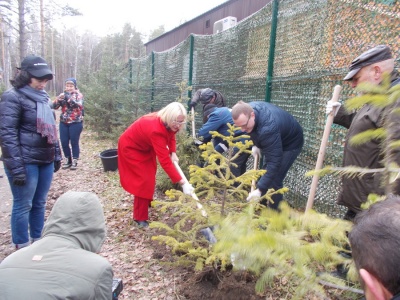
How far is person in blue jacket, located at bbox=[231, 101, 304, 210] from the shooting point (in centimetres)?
304

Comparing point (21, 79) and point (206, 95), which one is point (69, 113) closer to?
point (206, 95)

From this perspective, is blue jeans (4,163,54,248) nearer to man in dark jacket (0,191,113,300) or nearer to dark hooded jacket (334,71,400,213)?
man in dark jacket (0,191,113,300)

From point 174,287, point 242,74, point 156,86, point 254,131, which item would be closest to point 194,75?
point 242,74

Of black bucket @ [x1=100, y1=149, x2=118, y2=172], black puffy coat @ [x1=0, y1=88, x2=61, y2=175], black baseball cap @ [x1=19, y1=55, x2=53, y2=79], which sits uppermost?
black baseball cap @ [x1=19, y1=55, x2=53, y2=79]

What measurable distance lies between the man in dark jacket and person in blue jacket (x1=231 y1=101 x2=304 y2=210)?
1618 mm

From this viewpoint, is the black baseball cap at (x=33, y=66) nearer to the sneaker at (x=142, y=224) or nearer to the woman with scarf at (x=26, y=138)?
the woman with scarf at (x=26, y=138)

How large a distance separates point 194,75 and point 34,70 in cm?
468

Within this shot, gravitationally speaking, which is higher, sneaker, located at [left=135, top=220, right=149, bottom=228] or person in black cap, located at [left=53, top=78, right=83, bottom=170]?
person in black cap, located at [left=53, top=78, right=83, bottom=170]

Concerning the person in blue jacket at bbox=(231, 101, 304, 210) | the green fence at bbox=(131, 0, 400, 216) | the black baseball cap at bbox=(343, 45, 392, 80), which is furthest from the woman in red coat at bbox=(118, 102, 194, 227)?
the black baseball cap at bbox=(343, 45, 392, 80)

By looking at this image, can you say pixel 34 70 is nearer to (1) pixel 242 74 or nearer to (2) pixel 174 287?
(2) pixel 174 287

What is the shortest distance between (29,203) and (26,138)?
0.66 m

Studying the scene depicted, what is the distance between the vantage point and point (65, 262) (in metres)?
1.46

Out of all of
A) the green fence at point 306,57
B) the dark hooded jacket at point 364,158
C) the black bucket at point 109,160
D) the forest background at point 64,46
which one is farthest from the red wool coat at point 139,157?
the forest background at point 64,46

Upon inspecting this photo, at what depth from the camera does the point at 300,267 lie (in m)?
0.86
